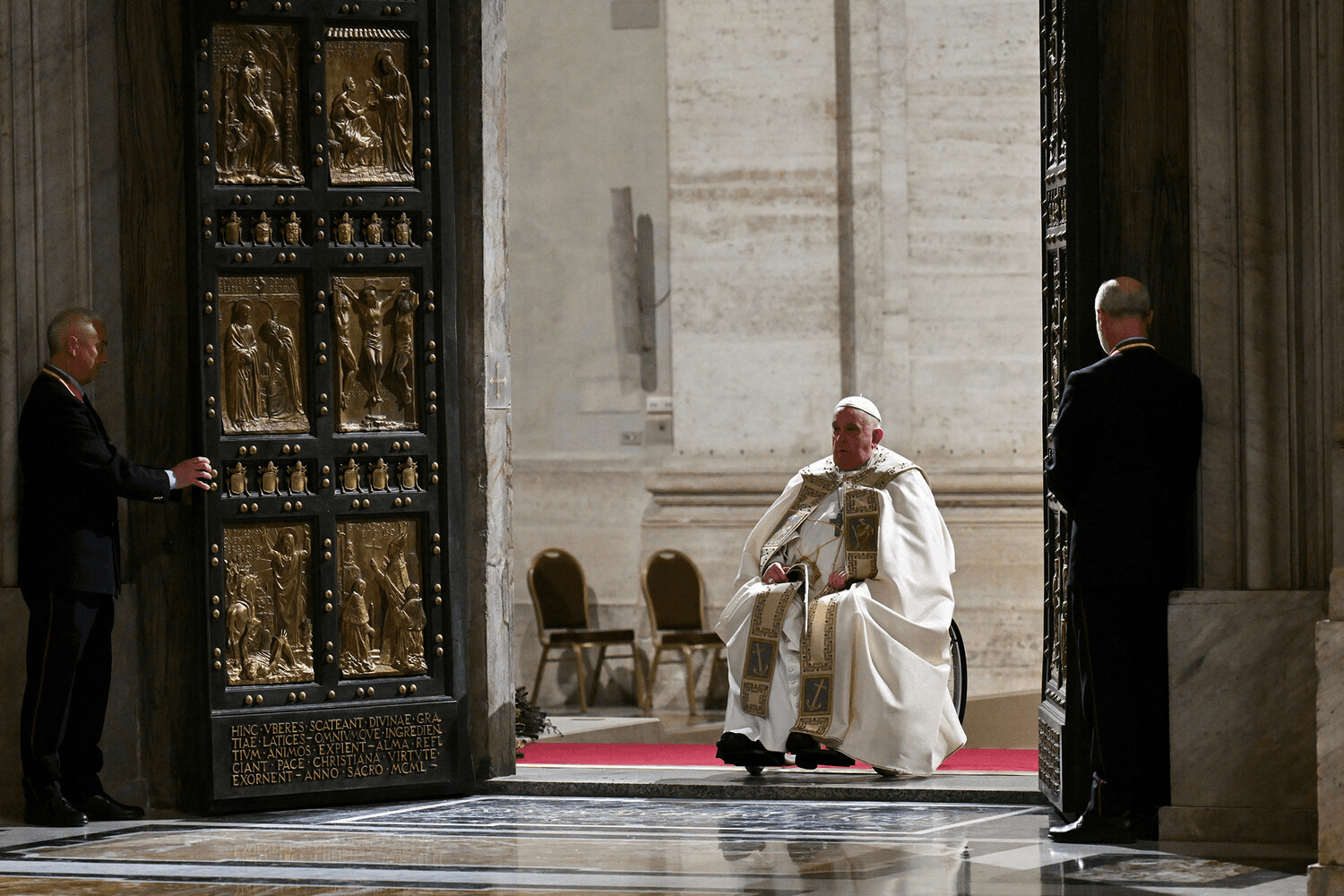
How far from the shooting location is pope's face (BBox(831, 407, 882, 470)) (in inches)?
293

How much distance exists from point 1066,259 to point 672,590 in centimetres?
616

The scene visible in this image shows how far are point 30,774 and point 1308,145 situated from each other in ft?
15.6

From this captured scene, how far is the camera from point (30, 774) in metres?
6.25

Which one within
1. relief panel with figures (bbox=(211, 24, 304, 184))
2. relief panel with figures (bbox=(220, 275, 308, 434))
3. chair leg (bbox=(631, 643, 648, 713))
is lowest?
chair leg (bbox=(631, 643, 648, 713))

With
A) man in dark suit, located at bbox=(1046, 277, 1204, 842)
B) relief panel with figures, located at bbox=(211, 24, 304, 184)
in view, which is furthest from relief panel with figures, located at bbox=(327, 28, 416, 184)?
man in dark suit, located at bbox=(1046, 277, 1204, 842)

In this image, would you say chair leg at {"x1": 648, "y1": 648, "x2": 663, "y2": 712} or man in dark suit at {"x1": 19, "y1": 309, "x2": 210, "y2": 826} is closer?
man in dark suit at {"x1": 19, "y1": 309, "x2": 210, "y2": 826}

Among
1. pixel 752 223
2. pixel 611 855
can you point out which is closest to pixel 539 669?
pixel 752 223

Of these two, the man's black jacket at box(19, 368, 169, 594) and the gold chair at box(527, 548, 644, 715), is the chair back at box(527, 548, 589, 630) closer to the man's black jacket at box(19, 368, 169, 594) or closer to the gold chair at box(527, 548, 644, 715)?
the gold chair at box(527, 548, 644, 715)

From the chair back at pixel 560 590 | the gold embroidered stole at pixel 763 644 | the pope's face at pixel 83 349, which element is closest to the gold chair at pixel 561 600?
the chair back at pixel 560 590

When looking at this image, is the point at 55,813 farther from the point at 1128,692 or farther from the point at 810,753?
the point at 1128,692

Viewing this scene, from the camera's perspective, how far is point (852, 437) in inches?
294

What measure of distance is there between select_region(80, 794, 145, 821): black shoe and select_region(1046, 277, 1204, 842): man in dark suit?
128 inches

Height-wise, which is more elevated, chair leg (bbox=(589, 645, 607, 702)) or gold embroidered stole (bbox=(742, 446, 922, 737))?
gold embroidered stole (bbox=(742, 446, 922, 737))

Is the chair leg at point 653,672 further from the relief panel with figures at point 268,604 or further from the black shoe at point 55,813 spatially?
the black shoe at point 55,813
